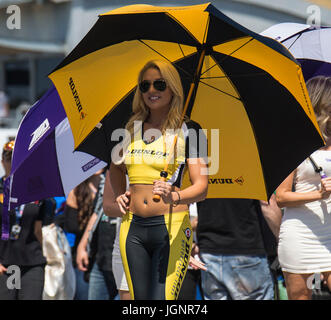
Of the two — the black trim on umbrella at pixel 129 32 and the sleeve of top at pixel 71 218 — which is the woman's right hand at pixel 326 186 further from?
the sleeve of top at pixel 71 218

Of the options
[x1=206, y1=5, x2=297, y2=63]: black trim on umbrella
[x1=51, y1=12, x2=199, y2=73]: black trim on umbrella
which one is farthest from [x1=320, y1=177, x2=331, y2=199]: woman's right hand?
[x1=51, y1=12, x2=199, y2=73]: black trim on umbrella

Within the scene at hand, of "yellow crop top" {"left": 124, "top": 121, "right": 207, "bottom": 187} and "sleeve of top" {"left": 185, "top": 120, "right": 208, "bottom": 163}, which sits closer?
"yellow crop top" {"left": 124, "top": 121, "right": 207, "bottom": 187}

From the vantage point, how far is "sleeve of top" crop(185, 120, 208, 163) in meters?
4.72

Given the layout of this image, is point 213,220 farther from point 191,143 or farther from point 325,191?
point 191,143

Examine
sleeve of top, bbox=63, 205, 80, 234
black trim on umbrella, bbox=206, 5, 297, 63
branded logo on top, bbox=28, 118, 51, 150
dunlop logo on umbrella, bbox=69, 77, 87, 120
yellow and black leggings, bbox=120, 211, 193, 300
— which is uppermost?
black trim on umbrella, bbox=206, 5, 297, 63

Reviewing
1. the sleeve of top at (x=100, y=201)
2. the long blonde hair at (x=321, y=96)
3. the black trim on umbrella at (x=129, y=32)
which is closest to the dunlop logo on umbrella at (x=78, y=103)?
Answer: the black trim on umbrella at (x=129, y=32)

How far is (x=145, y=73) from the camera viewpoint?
15.7 ft

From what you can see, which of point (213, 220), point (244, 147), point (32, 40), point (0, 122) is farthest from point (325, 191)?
point (32, 40)

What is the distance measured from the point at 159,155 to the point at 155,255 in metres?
0.63

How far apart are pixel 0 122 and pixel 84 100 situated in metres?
15.9

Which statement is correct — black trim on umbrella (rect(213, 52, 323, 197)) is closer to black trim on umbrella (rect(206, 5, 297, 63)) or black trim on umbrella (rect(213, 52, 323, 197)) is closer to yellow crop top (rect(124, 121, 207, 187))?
black trim on umbrella (rect(206, 5, 297, 63))

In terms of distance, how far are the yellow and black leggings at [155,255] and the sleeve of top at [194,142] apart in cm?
40

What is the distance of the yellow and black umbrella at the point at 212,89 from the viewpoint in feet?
15.2

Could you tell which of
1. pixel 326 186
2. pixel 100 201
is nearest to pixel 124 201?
pixel 326 186
